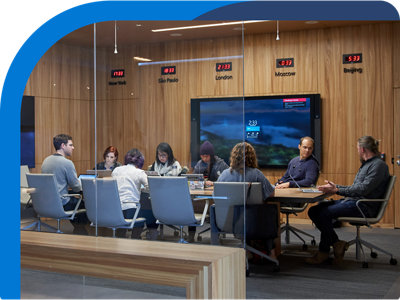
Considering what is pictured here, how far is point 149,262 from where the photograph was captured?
418 centimetres

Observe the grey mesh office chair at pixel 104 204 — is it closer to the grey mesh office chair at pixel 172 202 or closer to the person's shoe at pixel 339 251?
the grey mesh office chair at pixel 172 202

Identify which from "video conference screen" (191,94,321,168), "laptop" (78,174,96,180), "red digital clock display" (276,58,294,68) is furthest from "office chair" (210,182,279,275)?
"red digital clock display" (276,58,294,68)

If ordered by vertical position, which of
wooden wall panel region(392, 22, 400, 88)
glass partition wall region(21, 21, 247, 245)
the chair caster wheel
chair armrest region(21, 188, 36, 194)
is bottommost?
the chair caster wheel

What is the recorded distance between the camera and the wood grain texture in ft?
13.0

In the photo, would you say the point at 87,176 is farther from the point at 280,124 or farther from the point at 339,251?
the point at 280,124

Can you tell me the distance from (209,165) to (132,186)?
81cm

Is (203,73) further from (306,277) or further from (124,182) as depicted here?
(306,277)

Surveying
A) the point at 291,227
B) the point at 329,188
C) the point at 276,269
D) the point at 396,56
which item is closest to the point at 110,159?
the point at 276,269

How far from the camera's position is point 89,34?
5254 millimetres

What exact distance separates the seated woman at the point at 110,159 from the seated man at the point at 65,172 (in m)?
0.37

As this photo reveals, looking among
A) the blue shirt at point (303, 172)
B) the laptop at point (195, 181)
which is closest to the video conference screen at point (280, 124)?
the blue shirt at point (303, 172)

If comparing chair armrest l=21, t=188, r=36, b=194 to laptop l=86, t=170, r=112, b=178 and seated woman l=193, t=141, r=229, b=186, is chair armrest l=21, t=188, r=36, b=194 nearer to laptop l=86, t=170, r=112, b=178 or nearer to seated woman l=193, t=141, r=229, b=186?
laptop l=86, t=170, r=112, b=178

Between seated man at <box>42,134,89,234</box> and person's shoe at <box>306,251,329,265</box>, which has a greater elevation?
seated man at <box>42,134,89,234</box>

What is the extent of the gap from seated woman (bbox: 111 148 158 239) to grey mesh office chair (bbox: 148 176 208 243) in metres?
0.09
